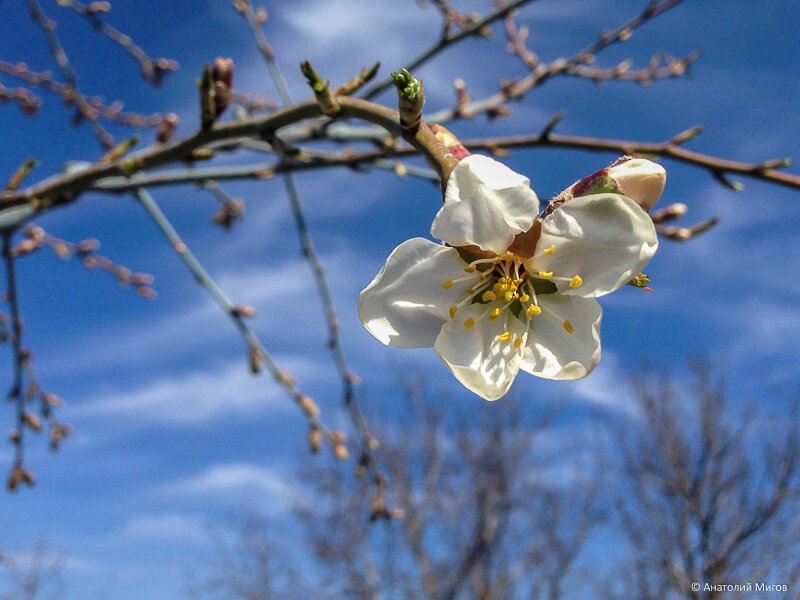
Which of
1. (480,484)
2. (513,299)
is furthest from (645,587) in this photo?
(513,299)

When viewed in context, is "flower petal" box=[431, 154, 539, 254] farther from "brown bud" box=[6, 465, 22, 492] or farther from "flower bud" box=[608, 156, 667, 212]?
"brown bud" box=[6, 465, 22, 492]

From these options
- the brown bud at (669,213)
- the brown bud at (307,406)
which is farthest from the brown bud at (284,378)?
the brown bud at (669,213)

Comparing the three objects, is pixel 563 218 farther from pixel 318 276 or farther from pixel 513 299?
pixel 318 276

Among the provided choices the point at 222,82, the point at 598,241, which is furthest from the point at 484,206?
the point at 222,82

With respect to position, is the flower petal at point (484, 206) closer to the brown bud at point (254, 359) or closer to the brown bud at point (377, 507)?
the brown bud at point (254, 359)

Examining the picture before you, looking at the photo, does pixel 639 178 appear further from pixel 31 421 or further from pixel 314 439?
pixel 31 421

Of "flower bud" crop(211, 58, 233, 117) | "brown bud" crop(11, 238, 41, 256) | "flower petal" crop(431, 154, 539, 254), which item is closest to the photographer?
"flower petal" crop(431, 154, 539, 254)

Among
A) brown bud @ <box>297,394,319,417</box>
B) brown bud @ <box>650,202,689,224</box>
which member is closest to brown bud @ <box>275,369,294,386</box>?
brown bud @ <box>297,394,319,417</box>
